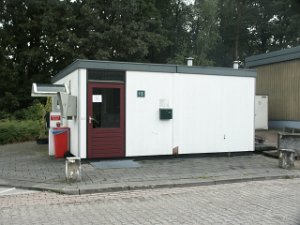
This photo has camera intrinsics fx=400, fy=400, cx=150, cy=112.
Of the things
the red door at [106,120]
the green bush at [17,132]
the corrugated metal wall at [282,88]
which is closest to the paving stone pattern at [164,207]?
the red door at [106,120]

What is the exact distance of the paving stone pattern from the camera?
6.42 m

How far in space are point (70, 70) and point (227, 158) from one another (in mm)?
5880

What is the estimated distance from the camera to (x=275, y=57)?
69.5ft

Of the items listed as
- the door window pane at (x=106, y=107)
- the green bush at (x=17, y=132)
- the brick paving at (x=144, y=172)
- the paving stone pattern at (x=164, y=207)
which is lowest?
the paving stone pattern at (x=164, y=207)

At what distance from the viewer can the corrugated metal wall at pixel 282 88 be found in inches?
782

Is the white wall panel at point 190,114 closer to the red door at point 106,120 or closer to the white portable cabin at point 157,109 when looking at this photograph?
the white portable cabin at point 157,109

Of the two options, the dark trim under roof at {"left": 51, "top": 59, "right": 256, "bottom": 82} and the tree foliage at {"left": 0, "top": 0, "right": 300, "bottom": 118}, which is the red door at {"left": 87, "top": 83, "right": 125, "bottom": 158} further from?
Result: the tree foliage at {"left": 0, "top": 0, "right": 300, "bottom": 118}

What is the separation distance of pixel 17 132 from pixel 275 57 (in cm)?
1354

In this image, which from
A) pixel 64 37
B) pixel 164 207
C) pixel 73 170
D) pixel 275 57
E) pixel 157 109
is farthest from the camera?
pixel 64 37

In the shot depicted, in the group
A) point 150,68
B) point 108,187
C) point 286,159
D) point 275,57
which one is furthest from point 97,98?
point 275,57

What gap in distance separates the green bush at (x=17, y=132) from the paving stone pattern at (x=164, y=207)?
394 inches

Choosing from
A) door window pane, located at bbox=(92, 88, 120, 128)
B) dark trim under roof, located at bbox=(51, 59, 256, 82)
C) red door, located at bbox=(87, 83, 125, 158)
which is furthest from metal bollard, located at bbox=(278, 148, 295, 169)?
door window pane, located at bbox=(92, 88, 120, 128)

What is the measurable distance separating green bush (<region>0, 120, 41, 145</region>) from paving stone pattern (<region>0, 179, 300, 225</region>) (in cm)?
1000

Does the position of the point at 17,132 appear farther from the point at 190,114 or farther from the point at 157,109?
the point at 190,114
